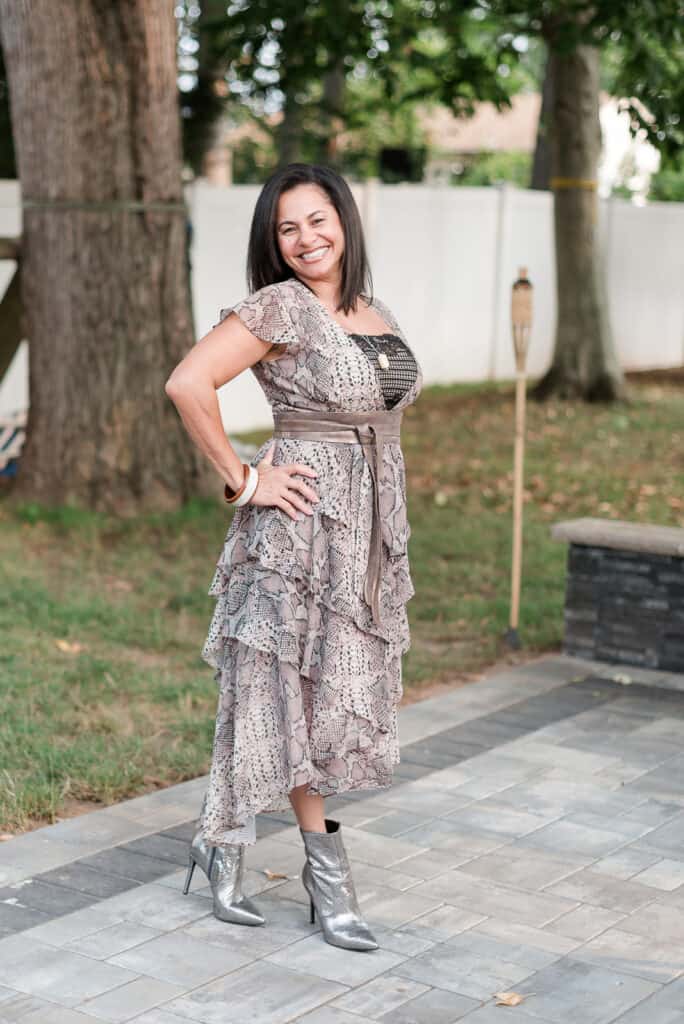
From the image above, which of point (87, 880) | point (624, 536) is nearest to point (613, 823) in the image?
point (87, 880)

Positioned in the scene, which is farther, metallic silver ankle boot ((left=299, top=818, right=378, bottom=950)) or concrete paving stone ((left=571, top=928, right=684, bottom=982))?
metallic silver ankle boot ((left=299, top=818, right=378, bottom=950))

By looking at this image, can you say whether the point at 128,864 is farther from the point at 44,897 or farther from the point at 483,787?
the point at 483,787

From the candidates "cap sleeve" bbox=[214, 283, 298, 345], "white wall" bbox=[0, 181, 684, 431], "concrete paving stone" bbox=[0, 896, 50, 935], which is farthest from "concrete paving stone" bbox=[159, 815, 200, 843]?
"white wall" bbox=[0, 181, 684, 431]

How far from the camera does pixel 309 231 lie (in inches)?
150

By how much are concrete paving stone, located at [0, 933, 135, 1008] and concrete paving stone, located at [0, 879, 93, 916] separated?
244 millimetres

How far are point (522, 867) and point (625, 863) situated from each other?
0.98 feet

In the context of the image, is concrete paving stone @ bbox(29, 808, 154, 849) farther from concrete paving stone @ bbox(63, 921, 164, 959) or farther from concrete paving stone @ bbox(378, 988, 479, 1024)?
concrete paving stone @ bbox(378, 988, 479, 1024)

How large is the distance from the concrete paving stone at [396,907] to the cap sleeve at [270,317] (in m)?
1.47

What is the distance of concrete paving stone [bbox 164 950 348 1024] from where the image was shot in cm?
339

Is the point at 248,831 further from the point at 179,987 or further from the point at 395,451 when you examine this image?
the point at 395,451

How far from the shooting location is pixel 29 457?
9.29 metres

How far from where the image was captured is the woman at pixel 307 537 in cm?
378

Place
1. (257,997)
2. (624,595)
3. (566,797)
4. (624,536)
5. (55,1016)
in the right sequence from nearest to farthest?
1. (55,1016)
2. (257,997)
3. (566,797)
4. (624,536)
5. (624,595)

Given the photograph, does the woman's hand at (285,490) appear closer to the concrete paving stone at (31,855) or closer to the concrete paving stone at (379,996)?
the concrete paving stone at (379,996)
